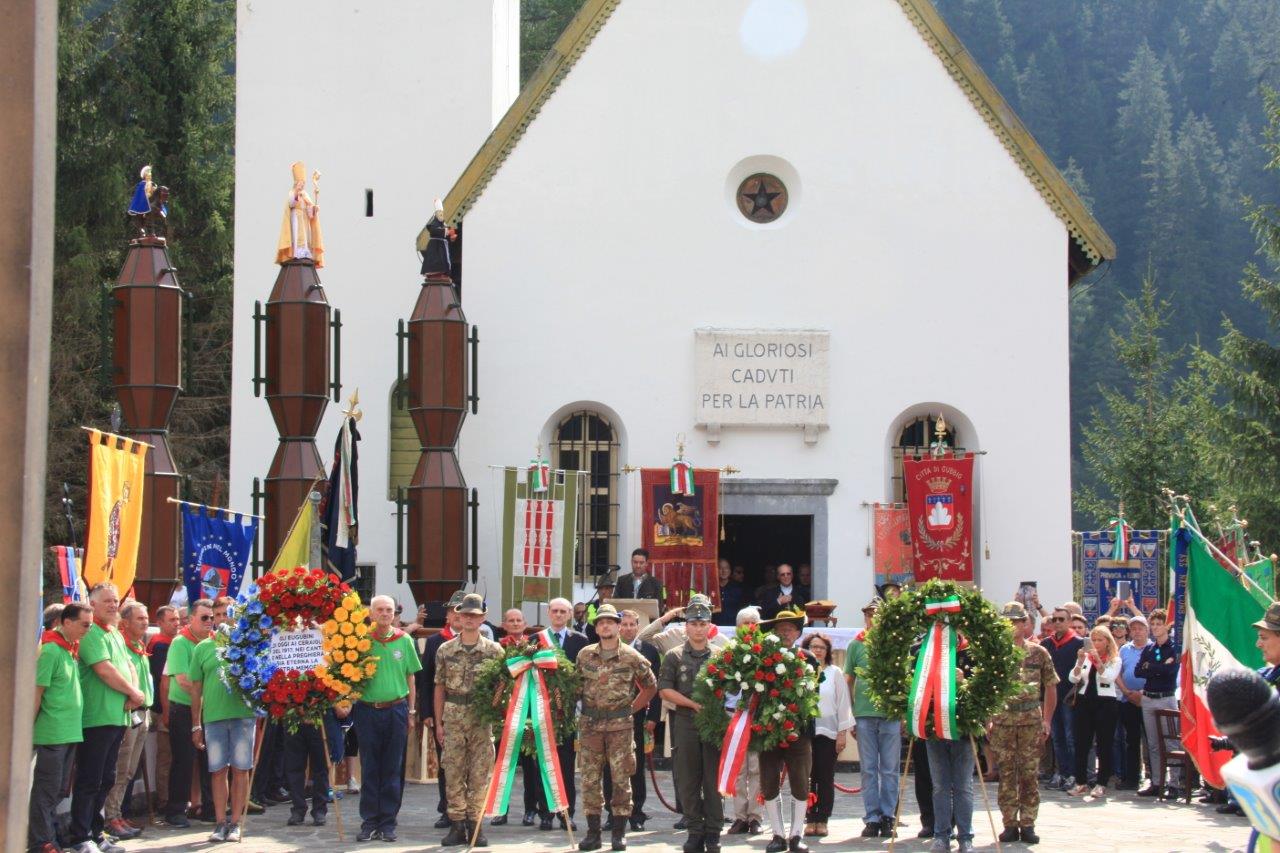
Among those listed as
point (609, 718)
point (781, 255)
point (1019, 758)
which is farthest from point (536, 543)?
point (1019, 758)

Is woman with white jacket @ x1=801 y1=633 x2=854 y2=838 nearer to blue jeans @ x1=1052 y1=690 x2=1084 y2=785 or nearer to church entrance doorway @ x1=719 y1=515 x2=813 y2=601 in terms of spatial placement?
blue jeans @ x1=1052 y1=690 x2=1084 y2=785

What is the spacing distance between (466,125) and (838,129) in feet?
17.0

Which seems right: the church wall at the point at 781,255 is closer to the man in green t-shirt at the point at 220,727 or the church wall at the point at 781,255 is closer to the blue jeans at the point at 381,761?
the blue jeans at the point at 381,761

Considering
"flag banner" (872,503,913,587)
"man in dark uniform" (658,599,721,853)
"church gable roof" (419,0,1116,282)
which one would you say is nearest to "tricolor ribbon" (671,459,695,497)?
"flag banner" (872,503,913,587)

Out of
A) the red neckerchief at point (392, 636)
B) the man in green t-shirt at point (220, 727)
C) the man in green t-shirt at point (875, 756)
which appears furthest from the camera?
the man in green t-shirt at point (875, 756)

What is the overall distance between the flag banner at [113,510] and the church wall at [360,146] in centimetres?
674

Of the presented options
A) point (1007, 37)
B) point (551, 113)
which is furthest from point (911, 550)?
point (1007, 37)

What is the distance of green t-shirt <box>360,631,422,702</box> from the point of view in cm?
1385

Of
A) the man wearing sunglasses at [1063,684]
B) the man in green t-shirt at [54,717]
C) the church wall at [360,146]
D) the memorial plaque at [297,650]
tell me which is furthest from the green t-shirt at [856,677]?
the church wall at [360,146]

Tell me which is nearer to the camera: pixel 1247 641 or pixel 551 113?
pixel 1247 641

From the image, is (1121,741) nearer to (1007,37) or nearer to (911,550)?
(911,550)

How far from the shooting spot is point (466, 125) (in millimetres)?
25219

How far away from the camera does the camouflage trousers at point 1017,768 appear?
44.4 feet

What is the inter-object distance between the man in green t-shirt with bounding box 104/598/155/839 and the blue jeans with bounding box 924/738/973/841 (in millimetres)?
5615
